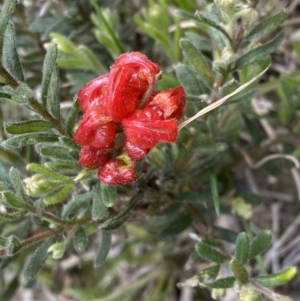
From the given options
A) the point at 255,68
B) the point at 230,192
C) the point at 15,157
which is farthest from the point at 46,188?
the point at 230,192

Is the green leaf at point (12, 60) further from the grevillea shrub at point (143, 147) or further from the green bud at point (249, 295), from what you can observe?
the green bud at point (249, 295)

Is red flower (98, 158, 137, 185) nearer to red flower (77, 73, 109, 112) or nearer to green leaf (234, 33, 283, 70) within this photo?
red flower (77, 73, 109, 112)

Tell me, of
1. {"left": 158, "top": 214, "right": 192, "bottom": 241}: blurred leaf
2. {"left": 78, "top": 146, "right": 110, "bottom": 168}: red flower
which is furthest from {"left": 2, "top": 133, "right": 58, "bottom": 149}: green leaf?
{"left": 158, "top": 214, "right": 192, "bottom": 241}: blurred leaf

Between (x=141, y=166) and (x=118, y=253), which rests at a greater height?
(x=141, y=166)

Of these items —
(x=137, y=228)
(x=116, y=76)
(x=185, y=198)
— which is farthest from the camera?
(x=137, y=228)

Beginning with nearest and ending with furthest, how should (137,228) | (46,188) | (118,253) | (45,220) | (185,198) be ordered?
(46,188) < (45,220) < (185,198) < (137,228) < (118,253)

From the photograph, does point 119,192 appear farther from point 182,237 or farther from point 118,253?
point 118,253
